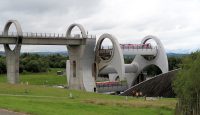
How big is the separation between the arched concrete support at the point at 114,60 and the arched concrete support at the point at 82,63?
1.48 metres

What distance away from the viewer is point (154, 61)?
273ft

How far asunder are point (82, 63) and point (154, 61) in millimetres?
16660

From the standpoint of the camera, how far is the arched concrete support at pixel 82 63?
A: 7544cm

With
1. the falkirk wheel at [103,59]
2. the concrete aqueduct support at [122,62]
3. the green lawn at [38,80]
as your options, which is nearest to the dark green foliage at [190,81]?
the concrete aqueduct support at [122,62]

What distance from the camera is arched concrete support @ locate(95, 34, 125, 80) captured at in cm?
7268

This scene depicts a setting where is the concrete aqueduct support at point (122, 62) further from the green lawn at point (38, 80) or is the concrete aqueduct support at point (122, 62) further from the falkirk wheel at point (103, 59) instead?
the green lawn at point (38, 80)

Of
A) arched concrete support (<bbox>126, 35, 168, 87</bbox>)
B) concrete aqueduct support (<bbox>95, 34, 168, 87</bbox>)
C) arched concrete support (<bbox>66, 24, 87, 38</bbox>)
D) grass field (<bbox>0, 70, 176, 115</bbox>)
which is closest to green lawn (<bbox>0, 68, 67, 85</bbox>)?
arched concrete support (<bbox>66, 24, 87, 38</bbox>)

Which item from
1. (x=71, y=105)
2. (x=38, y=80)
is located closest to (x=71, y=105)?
(x=71, y=105)

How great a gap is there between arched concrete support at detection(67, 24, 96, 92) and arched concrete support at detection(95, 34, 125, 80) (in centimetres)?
148

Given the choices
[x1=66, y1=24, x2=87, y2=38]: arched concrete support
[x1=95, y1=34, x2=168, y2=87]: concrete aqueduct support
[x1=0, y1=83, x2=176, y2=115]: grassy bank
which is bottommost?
[x1=0, y1=83, x2=176, y2=115]: grassy bank

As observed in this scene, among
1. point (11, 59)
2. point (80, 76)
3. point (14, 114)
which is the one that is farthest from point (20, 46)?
point (14, 114)

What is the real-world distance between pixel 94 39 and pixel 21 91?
35.3m

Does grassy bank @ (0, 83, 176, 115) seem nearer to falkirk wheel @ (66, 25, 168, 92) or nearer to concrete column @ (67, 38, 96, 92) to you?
concrete column @ (67, 38, 96, 92)

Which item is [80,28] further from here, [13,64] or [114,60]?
[13,64]
